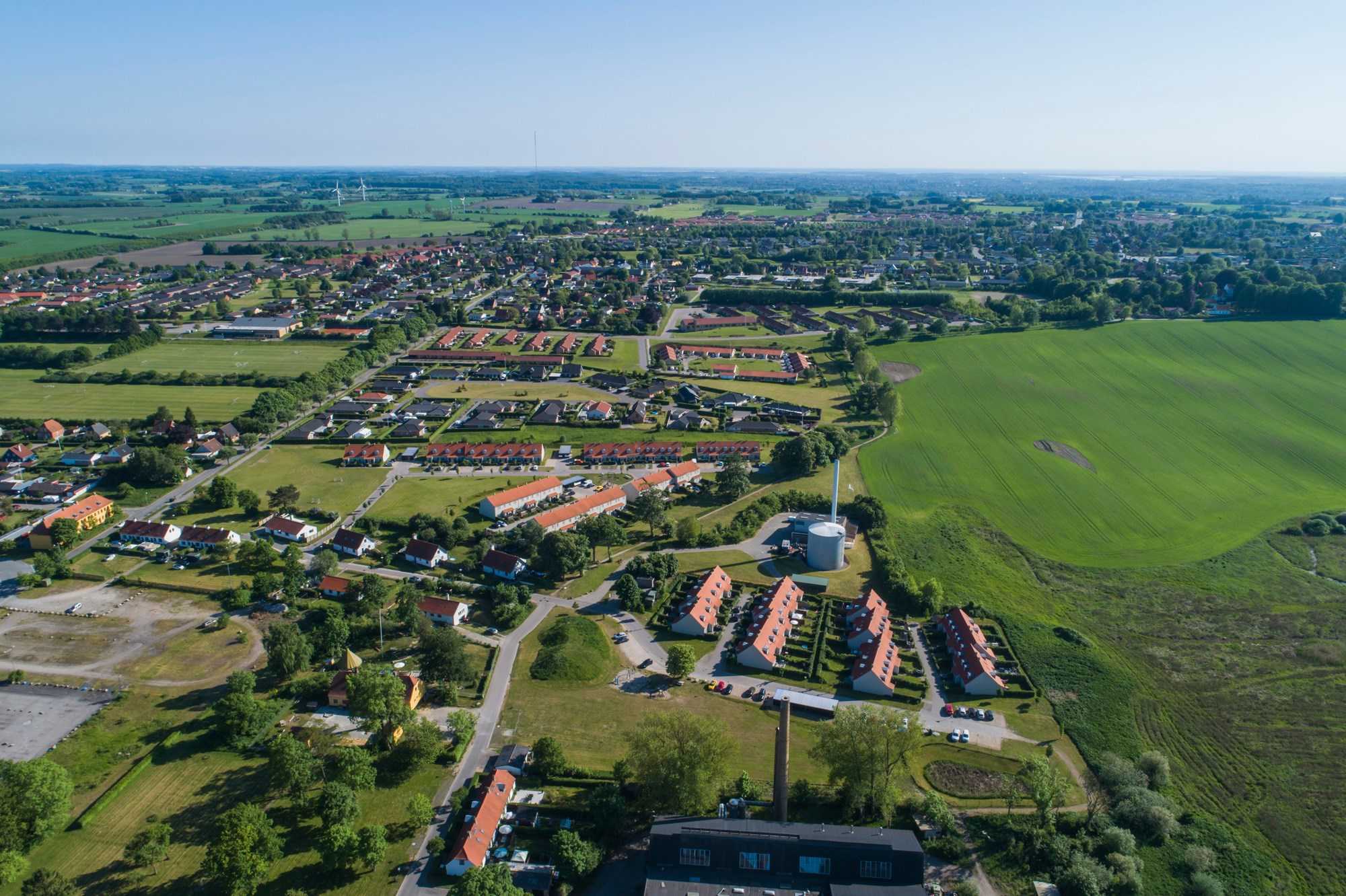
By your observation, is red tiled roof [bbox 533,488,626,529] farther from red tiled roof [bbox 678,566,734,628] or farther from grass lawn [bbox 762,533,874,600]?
grass lawn [bbox 762,533,874,600]

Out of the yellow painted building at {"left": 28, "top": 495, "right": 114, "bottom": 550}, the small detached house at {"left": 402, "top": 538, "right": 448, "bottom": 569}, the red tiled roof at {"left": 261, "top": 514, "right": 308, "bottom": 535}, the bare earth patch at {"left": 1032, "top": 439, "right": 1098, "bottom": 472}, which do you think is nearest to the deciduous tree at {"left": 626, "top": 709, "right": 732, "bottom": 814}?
the small detached house at {"left": 402, "top": 538, "right": 448, "bottom": 569}

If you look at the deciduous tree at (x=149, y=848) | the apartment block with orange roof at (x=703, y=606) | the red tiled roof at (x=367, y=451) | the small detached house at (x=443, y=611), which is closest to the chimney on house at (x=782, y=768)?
the apartment block with orange roof at (x=703, y=606)

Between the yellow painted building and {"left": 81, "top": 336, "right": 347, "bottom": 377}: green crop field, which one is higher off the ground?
{"left": 81, "top": 336, "right": 347, "bottom": 377}: green crop field

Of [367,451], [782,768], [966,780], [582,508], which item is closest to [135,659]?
[582,508]

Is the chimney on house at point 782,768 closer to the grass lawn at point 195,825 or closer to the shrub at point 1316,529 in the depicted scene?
the grass lawn at point 195,825

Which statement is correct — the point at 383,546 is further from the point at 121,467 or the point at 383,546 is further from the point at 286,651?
the point at 121,467

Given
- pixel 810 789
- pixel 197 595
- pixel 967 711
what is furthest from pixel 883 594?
pixel 197 595
